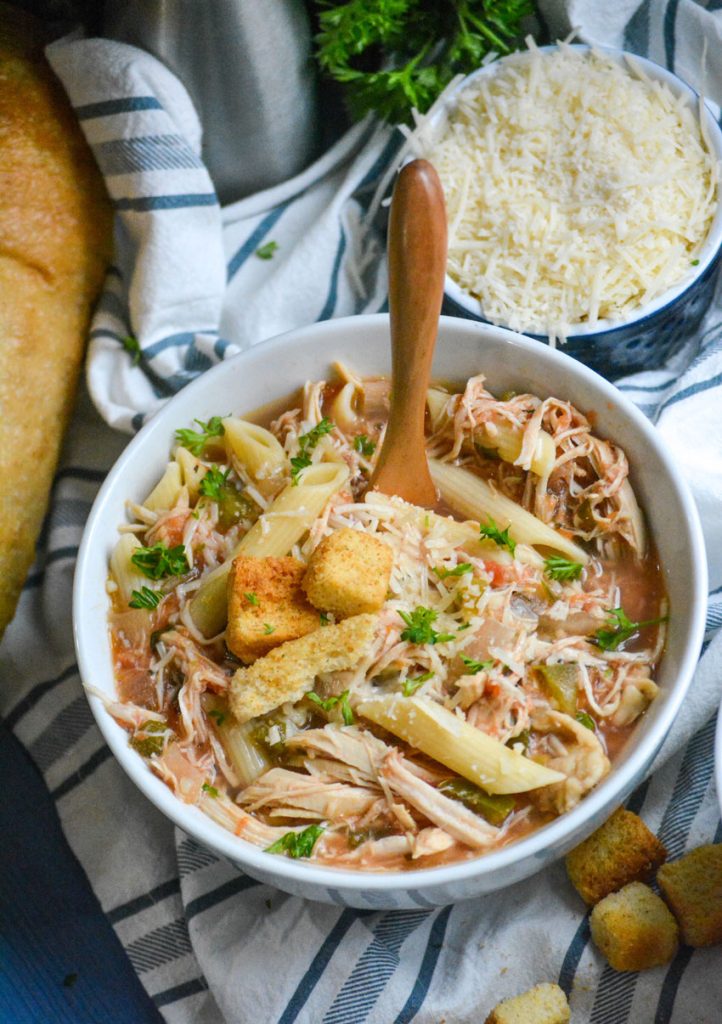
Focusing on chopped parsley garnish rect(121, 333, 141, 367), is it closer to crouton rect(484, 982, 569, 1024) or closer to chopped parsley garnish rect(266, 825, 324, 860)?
chopped parsley garnish rect(266, 825, 324, 860)

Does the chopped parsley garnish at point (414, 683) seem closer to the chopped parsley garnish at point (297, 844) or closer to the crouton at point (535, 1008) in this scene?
the chopped parsley garnish at point (297, 844)

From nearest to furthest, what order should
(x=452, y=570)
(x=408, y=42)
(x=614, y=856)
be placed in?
(x=452, y=570), (x=614, y=856), (x=408, y=42)

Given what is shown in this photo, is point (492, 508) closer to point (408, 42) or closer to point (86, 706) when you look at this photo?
point (86, 706)

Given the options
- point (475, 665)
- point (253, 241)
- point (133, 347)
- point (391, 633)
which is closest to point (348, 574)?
point (391, 633)

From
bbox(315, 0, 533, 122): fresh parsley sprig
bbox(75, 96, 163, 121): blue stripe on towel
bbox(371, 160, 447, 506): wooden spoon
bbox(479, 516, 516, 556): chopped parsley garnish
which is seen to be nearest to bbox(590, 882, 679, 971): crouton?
bbox(479, 516, 516, 556): chopped parsley garnish

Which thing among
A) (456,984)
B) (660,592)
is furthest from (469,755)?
(456,984)

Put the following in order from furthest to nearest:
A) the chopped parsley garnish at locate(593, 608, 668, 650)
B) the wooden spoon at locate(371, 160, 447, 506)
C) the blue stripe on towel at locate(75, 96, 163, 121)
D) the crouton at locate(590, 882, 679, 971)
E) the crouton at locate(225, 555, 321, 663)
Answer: the blue stripe on towel at locate(75, 96, 163, 121) → the crouton at locate(590, 882, 679, 971) → the chopped parsley garnish at locate(593, 608, 668, 650) → the crouton at locate(225, 555, 321, 663) → the wooden spoon at locate(371, 160, 447, 506)
